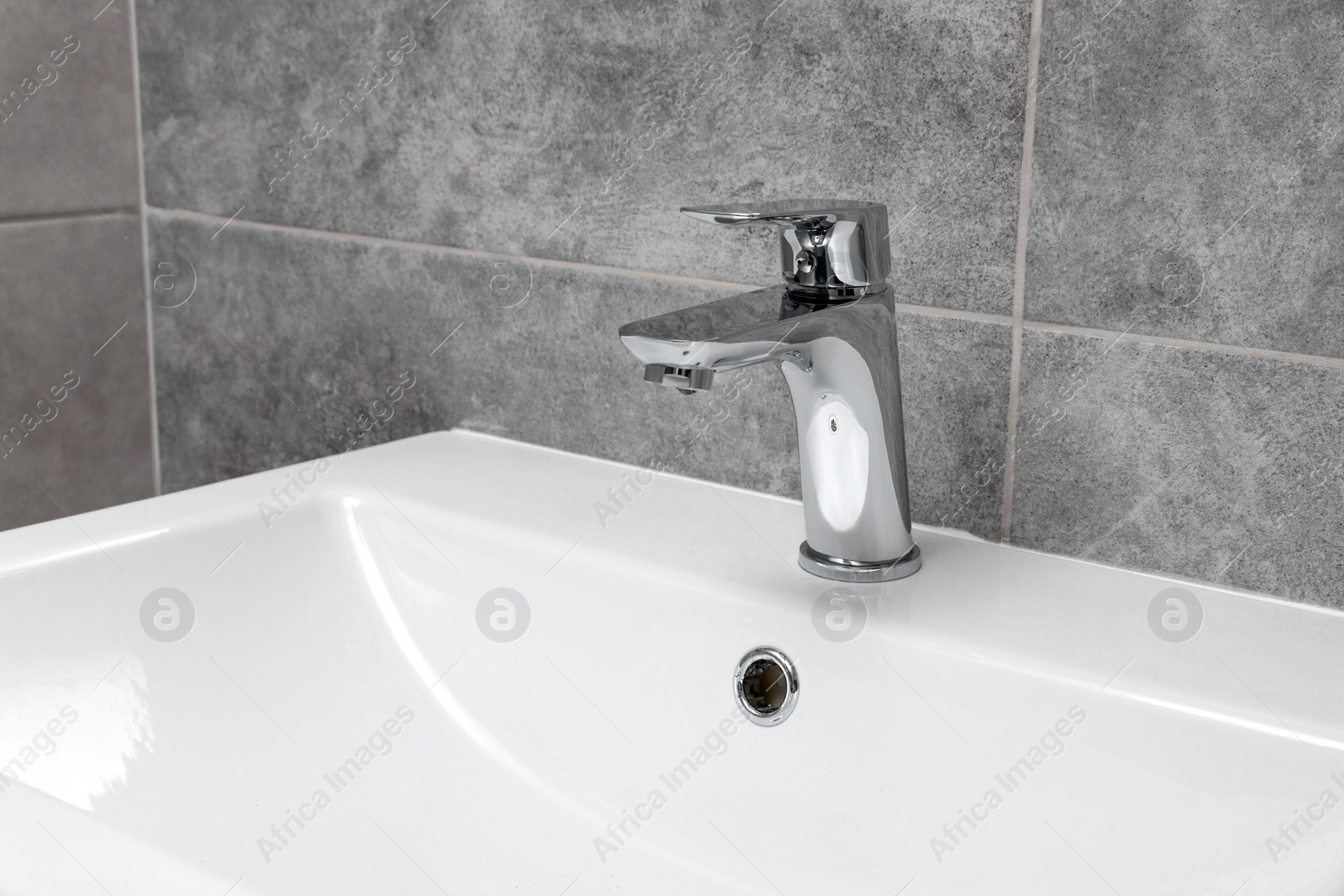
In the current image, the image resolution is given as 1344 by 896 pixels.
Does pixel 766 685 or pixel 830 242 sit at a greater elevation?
pixel 830 242

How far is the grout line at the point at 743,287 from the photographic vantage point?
20.1 inches

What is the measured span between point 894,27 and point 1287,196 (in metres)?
0.20

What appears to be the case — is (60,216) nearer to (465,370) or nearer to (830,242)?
(465,370)

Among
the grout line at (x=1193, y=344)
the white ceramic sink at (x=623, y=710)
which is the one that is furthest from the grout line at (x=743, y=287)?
the white ceramic sink at (x=623, y=710)

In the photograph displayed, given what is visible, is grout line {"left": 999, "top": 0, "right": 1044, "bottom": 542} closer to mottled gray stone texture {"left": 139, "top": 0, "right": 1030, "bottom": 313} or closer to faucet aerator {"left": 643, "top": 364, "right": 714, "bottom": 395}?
mottled gray stone texture {"left": 139, "top": 0, "right": 1030, "bottom": 313}

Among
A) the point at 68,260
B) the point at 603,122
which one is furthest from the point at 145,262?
the point at 603,122

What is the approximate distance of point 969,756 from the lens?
0.48 metres

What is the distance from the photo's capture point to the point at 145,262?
95 centimetres

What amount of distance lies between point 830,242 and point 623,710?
240 mm

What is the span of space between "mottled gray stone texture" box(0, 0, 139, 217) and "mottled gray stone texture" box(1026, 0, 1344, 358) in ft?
2.36

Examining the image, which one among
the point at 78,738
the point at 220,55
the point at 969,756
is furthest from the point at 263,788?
the point at 220,55

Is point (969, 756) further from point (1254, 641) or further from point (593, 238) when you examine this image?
point (593, 238)

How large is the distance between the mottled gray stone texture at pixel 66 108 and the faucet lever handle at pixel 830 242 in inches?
24.4

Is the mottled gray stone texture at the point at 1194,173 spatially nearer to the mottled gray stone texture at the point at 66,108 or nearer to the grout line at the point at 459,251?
the grout line at the point at 459,251
